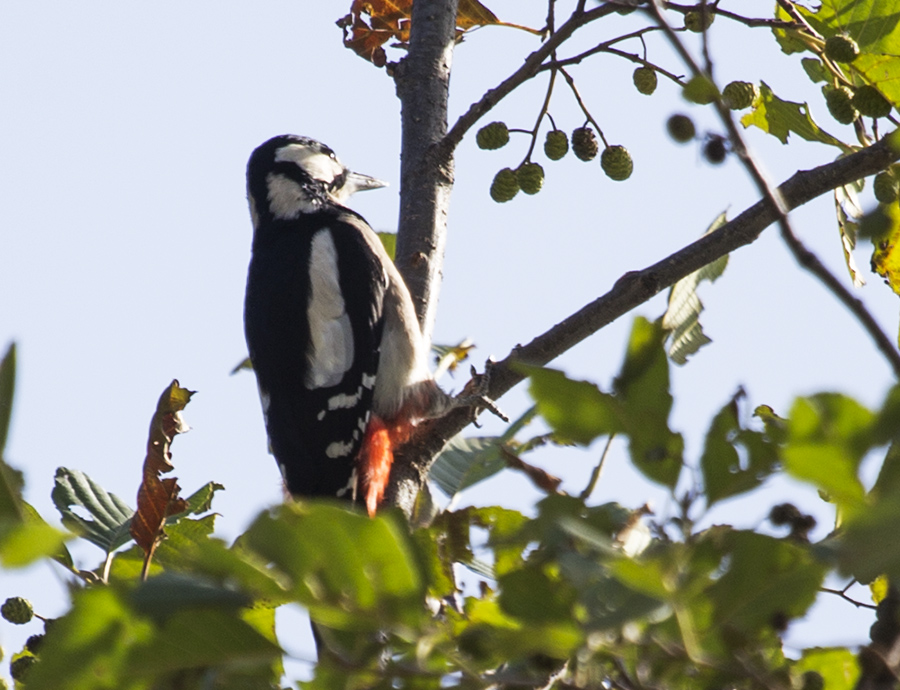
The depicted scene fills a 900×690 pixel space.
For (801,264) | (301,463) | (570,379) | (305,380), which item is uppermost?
(305,380)

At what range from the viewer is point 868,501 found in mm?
682

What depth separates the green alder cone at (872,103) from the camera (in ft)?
6.73

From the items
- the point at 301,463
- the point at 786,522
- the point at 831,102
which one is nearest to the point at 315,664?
the point at 786,522

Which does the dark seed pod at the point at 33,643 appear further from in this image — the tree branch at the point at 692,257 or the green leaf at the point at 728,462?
the green leaf at the point at 728,462

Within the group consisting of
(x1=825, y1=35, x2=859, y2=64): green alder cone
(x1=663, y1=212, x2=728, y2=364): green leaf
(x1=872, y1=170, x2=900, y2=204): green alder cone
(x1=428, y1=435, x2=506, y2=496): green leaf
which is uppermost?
(x1=825, y1=35, x2=859, y2=64): green alder cone

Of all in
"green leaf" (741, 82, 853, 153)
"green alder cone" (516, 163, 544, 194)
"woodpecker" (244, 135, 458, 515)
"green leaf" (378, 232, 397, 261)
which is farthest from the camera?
"woodpecker" (244, 135, 458, 515)

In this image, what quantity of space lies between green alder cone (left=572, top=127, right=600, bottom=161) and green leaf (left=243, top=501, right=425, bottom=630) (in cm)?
217

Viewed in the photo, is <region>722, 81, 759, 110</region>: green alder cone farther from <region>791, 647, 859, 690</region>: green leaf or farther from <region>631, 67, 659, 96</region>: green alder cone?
<region>791, 647, 859, 690</region>: green leaf

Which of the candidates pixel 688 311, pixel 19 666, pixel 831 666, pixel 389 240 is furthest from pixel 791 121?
pixel 19 666

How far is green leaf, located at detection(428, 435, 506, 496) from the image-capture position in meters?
2.28

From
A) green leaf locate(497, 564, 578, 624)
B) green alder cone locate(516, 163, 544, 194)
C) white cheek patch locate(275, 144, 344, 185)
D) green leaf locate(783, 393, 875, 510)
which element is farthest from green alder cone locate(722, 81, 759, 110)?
white cheek patch locate(275, 144, 344, 185)

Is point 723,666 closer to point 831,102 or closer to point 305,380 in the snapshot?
point 831,102

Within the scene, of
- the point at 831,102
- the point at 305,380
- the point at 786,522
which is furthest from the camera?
the point at 305,380

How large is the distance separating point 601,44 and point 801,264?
1.58 m
